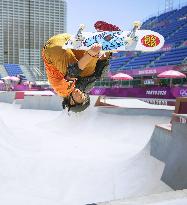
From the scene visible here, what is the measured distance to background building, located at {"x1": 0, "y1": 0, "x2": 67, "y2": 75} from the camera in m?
98.6

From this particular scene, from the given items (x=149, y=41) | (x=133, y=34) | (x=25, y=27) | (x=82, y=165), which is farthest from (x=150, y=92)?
(x=25, y=27)

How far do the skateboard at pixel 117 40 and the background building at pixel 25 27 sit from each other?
3669 inches

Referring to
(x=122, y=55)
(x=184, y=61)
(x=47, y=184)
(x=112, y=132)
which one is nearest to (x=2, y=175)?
(x=47, y=184)

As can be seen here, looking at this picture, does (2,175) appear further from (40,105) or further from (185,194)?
(40,105)

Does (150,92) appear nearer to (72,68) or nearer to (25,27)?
(72,68)

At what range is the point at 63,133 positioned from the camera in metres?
16.7

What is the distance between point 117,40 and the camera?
12.8 ft

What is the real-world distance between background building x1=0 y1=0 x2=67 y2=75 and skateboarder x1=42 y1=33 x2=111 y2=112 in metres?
92.8

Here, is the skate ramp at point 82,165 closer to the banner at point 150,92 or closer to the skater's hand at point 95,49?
the skater's hand at point 95,49

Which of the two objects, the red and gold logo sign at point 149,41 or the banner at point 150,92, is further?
the banner at point 150,92

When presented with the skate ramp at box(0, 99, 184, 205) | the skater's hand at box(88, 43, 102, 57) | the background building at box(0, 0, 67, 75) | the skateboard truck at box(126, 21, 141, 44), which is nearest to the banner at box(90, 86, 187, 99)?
the skate ramp at box(0, 99, 184, 205)

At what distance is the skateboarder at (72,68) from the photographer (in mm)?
3973

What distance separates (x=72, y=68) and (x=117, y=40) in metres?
0.62

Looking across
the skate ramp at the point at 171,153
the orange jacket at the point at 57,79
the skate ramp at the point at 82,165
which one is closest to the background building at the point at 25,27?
the skate ramp at the point at 82,165
